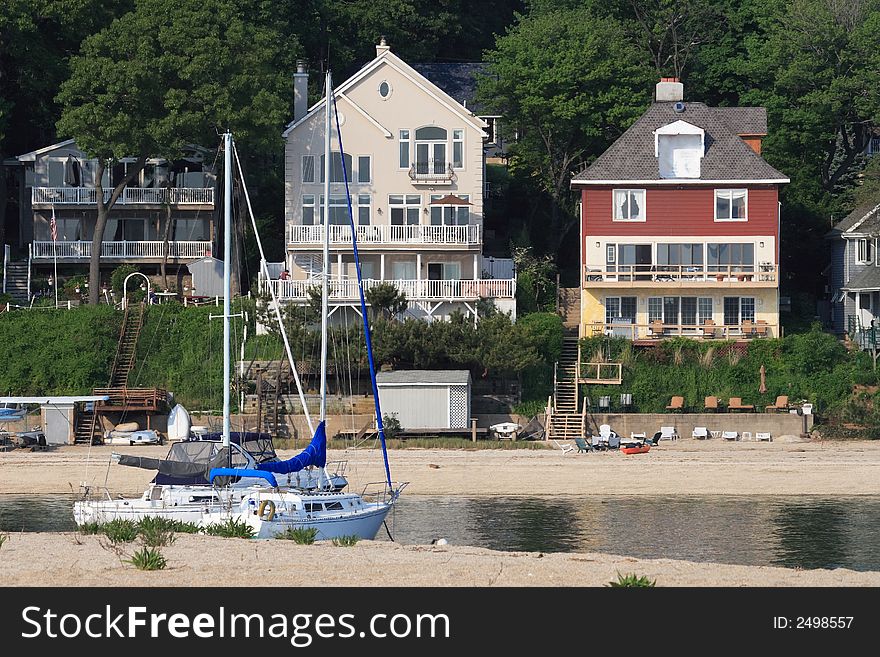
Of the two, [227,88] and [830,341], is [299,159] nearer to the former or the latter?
[227,88]

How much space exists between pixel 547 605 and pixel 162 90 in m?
42.2

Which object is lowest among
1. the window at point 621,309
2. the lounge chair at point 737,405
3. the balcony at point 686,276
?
the lounge chair at point 737,405

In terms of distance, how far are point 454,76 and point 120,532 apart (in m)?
54.4

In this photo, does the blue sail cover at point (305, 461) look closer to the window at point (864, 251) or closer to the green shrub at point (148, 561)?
the green shrub at point (148, 561)

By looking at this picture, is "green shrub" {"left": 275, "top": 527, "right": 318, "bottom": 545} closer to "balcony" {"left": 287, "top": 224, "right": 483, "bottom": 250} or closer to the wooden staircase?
the wooden staircase

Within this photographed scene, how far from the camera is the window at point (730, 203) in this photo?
57938mm

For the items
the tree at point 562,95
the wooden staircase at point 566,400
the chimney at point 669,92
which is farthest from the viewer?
the tree at point 562,95

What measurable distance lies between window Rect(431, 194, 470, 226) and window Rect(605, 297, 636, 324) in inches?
269

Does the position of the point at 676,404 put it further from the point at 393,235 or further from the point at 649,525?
the point at 649,525

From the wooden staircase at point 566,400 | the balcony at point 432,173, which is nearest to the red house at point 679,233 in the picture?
the wooden staircase at point 566,400

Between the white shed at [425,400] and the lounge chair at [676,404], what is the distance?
7406 mm

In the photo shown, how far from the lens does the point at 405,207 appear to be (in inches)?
2371

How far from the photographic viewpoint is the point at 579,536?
114ft

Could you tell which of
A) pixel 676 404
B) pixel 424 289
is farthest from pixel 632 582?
pixel 424 289
